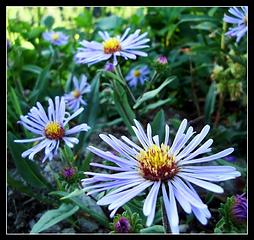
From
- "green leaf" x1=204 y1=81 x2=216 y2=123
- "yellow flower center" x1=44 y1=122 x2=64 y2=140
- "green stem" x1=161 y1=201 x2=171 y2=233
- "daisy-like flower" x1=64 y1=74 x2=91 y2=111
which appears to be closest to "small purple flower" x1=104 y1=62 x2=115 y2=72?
"daisy-like flower" x1=64 y1=74 x2=91 y2=111

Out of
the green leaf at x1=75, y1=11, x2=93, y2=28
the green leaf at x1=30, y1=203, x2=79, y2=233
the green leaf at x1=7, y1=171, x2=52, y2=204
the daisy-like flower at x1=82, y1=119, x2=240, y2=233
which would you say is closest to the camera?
the daisy-like flower at x1=82, y1=119, x2=240, y2=233

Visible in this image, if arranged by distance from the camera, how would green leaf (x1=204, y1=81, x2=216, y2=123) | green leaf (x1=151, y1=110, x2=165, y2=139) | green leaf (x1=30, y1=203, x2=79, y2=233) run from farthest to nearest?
green leaf (x1=204, y1=81, x2=216, y2=123) < green leaf (x1=151, y1=110, x2=165, y2=139) < green leaf (x1=30, y1=203, x2=79, y2=233)

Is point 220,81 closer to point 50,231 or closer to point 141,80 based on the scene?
point 141,80

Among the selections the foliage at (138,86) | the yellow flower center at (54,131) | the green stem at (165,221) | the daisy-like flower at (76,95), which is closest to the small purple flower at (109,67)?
the foliage at (138,86)

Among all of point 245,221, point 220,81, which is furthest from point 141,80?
point 245,221

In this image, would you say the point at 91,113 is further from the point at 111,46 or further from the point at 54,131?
the point at 54,131

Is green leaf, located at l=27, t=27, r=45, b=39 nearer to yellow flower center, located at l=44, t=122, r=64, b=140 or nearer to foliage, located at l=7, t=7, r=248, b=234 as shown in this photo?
foliage, located at l=7, t=7, r=248, b=234

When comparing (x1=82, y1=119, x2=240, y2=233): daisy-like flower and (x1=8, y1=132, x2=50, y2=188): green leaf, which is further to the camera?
(x1=8, y1=132, x2=50, y2=188): green leaf

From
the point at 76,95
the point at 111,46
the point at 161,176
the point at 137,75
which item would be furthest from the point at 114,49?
the point at 161,176
